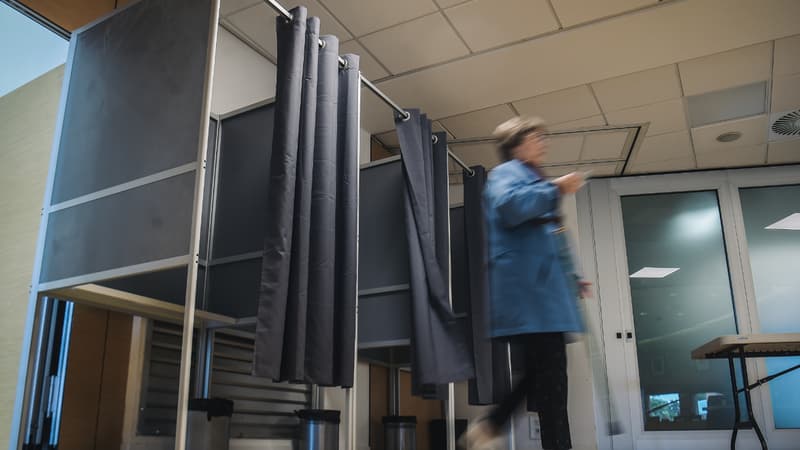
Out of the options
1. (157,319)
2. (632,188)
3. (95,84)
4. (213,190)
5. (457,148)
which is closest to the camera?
(95,84)

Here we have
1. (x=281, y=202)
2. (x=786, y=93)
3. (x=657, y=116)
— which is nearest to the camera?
(x=281, y=202)

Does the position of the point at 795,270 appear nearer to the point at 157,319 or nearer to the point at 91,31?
the point at 157,319

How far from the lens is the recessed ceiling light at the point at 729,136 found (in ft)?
15.2

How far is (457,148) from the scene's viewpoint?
4879 millimetres

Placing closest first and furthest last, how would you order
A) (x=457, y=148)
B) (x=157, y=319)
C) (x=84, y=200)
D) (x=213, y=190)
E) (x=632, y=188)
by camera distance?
(x=84, y=200)
(x=157, y=319)
(x=213, y=190)
(x=457, y=148)
(x=632, y=188)

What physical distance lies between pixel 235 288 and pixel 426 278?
0.89m

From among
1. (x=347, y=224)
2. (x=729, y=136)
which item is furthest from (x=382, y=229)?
(x=729, y=136)

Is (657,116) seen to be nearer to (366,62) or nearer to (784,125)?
(784,125)

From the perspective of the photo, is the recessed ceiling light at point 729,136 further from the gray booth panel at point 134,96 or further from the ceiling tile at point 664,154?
the gray booth panel at point 134,96

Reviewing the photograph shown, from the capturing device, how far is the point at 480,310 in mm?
3494

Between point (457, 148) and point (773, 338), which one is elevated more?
point (457, 148)

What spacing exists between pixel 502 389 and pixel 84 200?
2470 millimetres

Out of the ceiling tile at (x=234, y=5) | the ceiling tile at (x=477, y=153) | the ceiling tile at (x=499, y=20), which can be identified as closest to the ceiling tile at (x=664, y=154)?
the ceiling tile at (x=477, y=153)

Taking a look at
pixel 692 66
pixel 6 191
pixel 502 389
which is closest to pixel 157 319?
pixel 6 191
